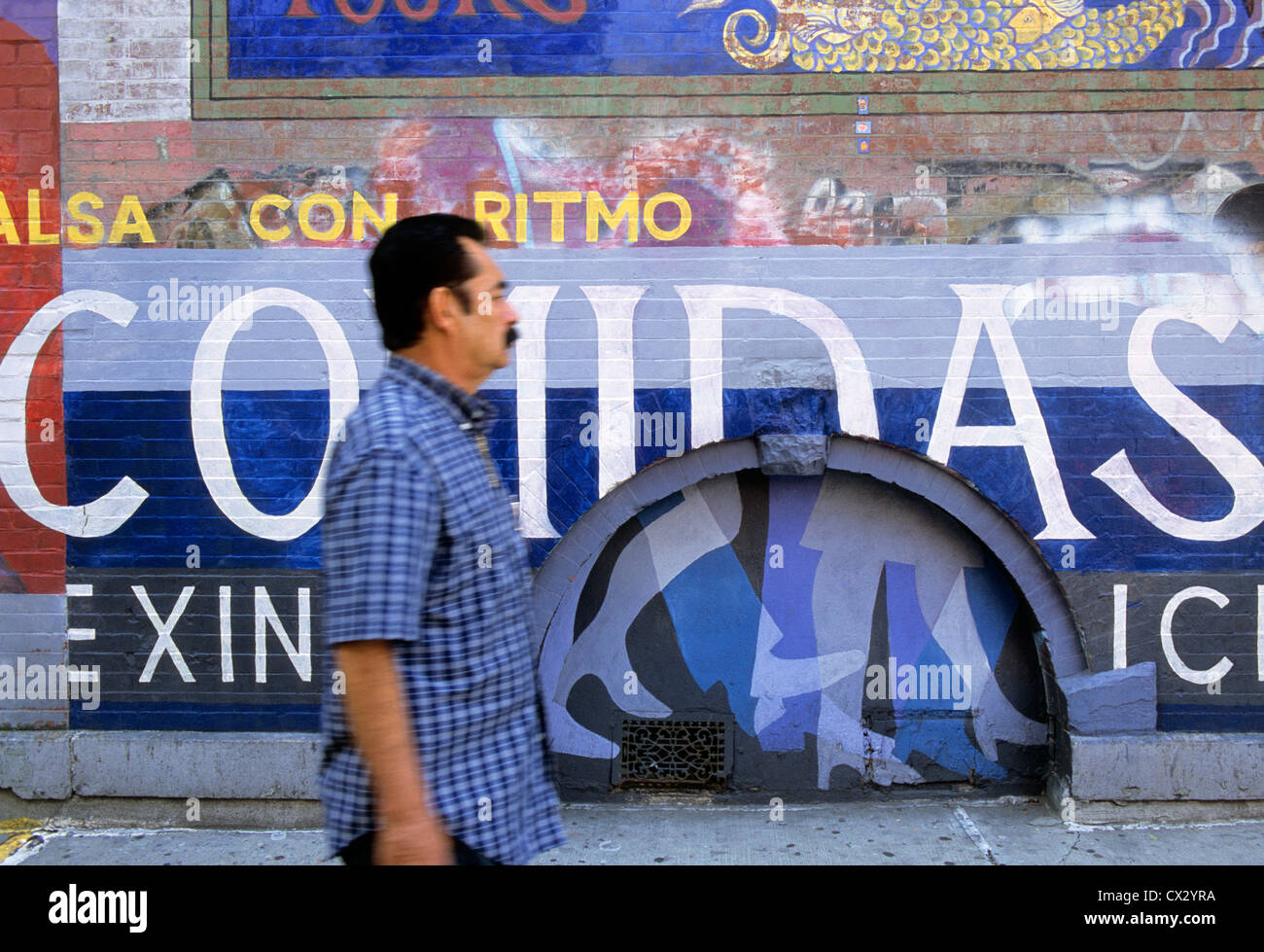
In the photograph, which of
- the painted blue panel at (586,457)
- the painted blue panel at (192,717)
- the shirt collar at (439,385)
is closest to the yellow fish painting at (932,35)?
the painted blue panel at (586,457)

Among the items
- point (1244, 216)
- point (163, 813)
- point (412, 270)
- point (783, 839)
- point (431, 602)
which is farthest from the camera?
point (163, 813)

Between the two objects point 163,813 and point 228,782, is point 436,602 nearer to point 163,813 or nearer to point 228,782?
point 228,782

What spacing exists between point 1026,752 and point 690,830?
1.70 meters

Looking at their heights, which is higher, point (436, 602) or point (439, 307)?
point (439, 307)

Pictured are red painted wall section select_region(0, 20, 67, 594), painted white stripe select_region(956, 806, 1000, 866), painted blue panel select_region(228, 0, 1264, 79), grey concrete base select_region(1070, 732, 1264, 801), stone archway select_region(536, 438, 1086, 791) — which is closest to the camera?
painted white stripe select_region(956, 806, 1000, 866)

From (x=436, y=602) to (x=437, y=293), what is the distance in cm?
59

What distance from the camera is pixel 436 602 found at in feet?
5.82

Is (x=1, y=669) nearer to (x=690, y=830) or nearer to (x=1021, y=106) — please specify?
(x=690, y=830)

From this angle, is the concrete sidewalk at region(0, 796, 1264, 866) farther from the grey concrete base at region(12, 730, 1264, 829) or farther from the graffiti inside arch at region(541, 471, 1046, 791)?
the graffiti inside arch at region(541, 471, 1046, 791)

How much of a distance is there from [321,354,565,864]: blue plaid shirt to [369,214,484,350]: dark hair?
0.08 meters

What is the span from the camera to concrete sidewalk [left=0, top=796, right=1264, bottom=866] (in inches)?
171

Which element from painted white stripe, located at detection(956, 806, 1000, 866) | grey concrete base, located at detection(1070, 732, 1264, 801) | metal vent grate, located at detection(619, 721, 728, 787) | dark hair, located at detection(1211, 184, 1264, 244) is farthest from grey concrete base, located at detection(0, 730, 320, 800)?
dark hair, located at detection(1211, 184, 1264, 244)

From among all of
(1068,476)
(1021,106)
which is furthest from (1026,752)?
(1021,106)

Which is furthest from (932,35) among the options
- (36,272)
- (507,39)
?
(36,272)
